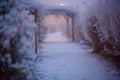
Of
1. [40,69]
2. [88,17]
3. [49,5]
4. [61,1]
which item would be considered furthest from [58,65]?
[49,5]

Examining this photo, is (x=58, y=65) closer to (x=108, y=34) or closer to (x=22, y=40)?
(x=108, y=34)

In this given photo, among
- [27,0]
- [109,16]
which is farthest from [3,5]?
[109,16]

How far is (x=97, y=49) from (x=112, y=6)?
4098 mm

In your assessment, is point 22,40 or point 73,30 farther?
point 73,30

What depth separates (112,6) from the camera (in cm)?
734

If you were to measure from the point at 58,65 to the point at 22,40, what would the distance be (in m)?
4.36

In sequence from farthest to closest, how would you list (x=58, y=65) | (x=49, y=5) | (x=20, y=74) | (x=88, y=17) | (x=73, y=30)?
1. (x=73, y=30)
2. (x=49, y=5)
3. (x=88, y=17)
4. (x=58, y=65)
5. (x=20, y=74)

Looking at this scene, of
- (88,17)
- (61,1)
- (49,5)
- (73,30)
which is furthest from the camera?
(73,30)

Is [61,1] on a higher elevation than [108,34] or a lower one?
higher

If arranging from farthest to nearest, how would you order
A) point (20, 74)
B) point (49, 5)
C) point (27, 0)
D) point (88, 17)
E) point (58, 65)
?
point (49, 5) → point (88, 17) → point (58, 65) → point (27, 0) → point (20, 74)

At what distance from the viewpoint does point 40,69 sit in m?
7.50

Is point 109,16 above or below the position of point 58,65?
above

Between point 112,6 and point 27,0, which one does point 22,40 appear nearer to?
point 27,0

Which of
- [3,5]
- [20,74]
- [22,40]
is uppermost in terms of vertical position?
[3,5]
